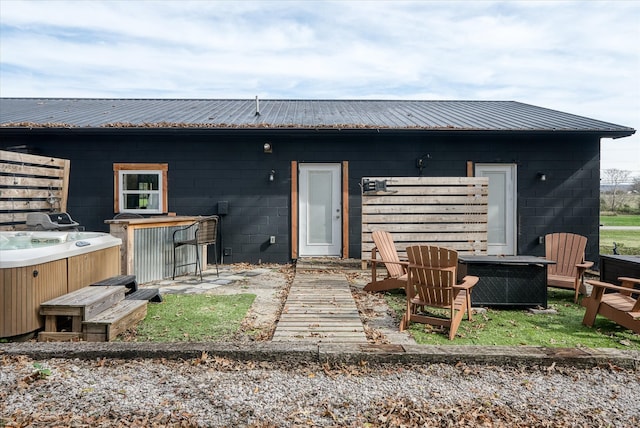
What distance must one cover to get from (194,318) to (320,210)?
4104 mm

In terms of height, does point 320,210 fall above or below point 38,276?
above

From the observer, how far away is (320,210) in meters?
7.79

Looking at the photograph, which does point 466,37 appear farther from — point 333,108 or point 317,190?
point 317,190

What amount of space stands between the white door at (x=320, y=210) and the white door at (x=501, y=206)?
297 centimetres

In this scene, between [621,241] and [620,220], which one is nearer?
[621,241]

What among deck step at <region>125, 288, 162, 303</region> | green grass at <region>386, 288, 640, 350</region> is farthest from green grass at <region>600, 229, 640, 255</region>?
deck step at <region>125, 288, 162, 303</region>

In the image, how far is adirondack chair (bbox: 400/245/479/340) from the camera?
3533 mm

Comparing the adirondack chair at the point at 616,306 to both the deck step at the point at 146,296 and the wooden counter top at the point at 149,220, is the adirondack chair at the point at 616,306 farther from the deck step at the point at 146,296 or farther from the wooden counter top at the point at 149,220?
the wooden counter top at the point at 149,220

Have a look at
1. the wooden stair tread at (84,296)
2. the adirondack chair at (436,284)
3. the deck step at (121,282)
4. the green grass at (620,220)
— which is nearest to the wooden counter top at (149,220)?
the deck step at (121,282)

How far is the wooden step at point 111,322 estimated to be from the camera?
3.36m

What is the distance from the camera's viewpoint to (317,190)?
306 inches

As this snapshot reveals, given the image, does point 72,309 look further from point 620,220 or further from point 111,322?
point 620,220

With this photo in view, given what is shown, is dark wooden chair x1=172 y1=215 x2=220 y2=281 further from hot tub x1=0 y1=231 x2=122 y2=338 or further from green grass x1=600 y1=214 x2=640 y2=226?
green grass x1=600 y1=214 x2=640 y2=226

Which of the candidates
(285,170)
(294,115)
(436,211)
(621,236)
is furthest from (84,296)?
(621,236)
